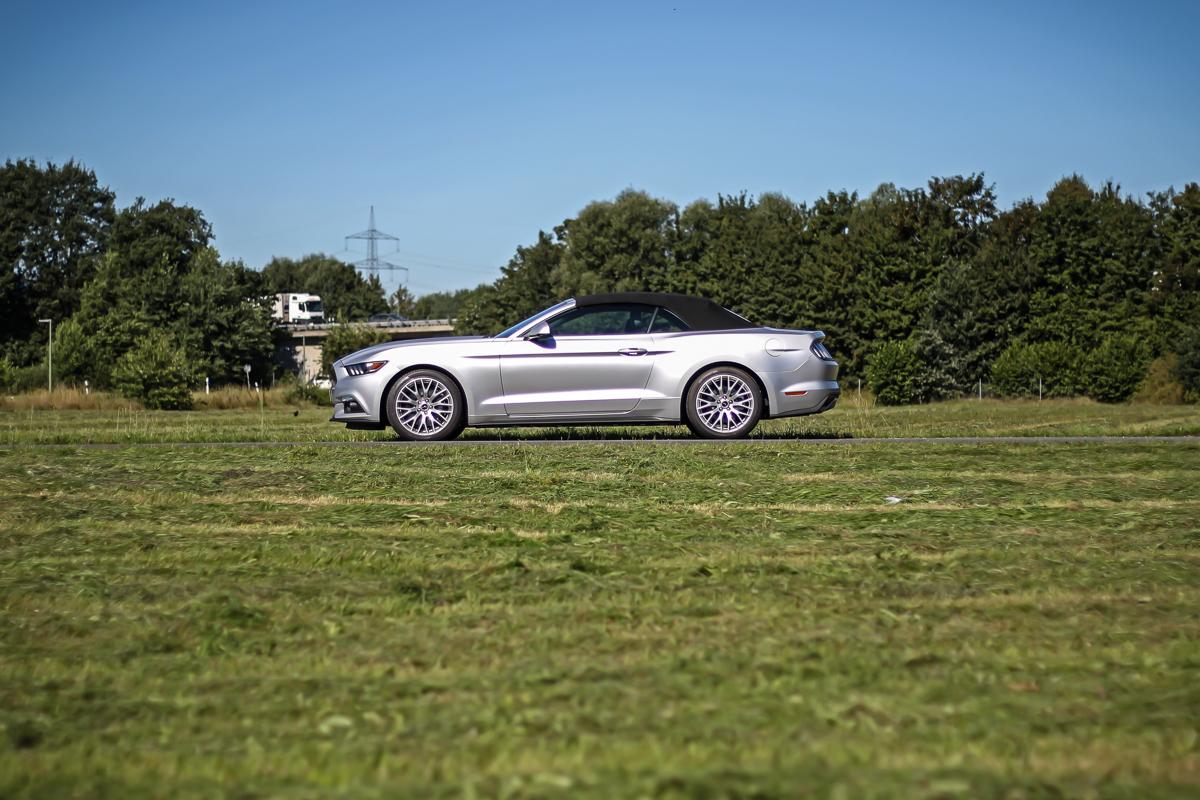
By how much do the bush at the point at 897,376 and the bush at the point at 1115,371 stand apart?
27.3 feet

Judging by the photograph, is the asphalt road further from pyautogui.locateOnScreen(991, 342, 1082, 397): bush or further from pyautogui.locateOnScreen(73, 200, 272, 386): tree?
pyautogui.locateOnScreen(73, 200, 272, 386): tree

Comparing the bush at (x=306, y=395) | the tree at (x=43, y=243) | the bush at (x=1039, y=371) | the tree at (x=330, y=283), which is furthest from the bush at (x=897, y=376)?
the tree at (x=330, y=283)

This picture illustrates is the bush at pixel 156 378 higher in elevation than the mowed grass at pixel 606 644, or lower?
higher

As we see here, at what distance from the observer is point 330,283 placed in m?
161

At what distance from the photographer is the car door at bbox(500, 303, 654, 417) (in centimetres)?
1314

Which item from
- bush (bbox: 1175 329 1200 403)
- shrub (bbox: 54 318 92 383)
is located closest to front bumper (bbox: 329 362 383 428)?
bush (bbox: 1175 329 1200 403)

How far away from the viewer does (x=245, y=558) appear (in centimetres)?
570

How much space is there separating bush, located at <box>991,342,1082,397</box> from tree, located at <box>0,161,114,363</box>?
224 feet

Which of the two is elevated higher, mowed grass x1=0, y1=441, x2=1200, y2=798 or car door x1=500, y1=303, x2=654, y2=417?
car door x1=500, y1=303, x2=654, y2=417

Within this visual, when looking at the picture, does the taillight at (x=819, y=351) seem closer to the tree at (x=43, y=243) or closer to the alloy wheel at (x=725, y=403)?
the alloy wheel at (x=725, y=403)

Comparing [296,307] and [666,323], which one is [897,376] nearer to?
[666,323]

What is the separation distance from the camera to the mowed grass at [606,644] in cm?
292

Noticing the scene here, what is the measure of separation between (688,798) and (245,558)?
137 inches

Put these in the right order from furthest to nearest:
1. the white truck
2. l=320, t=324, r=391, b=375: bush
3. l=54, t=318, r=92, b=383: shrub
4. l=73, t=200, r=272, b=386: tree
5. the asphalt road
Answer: the white truck → l=320, t=324, r=391, b=375: bush → l=73, t=200, r=272, b=386: tree → l=54, t=318, r=92, b=383: shrub → the asphalt road
